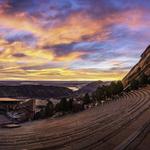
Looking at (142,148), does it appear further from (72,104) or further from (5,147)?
(72,104)

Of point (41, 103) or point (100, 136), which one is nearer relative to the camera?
point (100, 136)

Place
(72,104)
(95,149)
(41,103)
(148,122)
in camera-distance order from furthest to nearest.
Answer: (41,103) → (72,104) → (148,122) → (95,149)

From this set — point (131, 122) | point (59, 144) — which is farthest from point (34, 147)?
point (131, 122)

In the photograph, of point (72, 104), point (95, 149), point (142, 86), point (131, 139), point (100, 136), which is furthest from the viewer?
point (142, 86)

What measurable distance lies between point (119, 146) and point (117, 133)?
616 cm

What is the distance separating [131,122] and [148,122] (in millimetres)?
2218

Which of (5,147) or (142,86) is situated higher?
(142,86)

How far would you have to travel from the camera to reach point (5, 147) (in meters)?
32.8

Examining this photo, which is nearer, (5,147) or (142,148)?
(142,148)

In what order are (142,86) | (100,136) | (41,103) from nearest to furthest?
(100,136)
(142,86)
(41,103)

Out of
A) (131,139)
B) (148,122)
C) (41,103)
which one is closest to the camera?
(131,139)

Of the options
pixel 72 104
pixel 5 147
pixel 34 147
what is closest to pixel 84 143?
pixel 34 147

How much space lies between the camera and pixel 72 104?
363 feet

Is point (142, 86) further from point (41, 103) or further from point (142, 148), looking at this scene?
point (142, 148)
